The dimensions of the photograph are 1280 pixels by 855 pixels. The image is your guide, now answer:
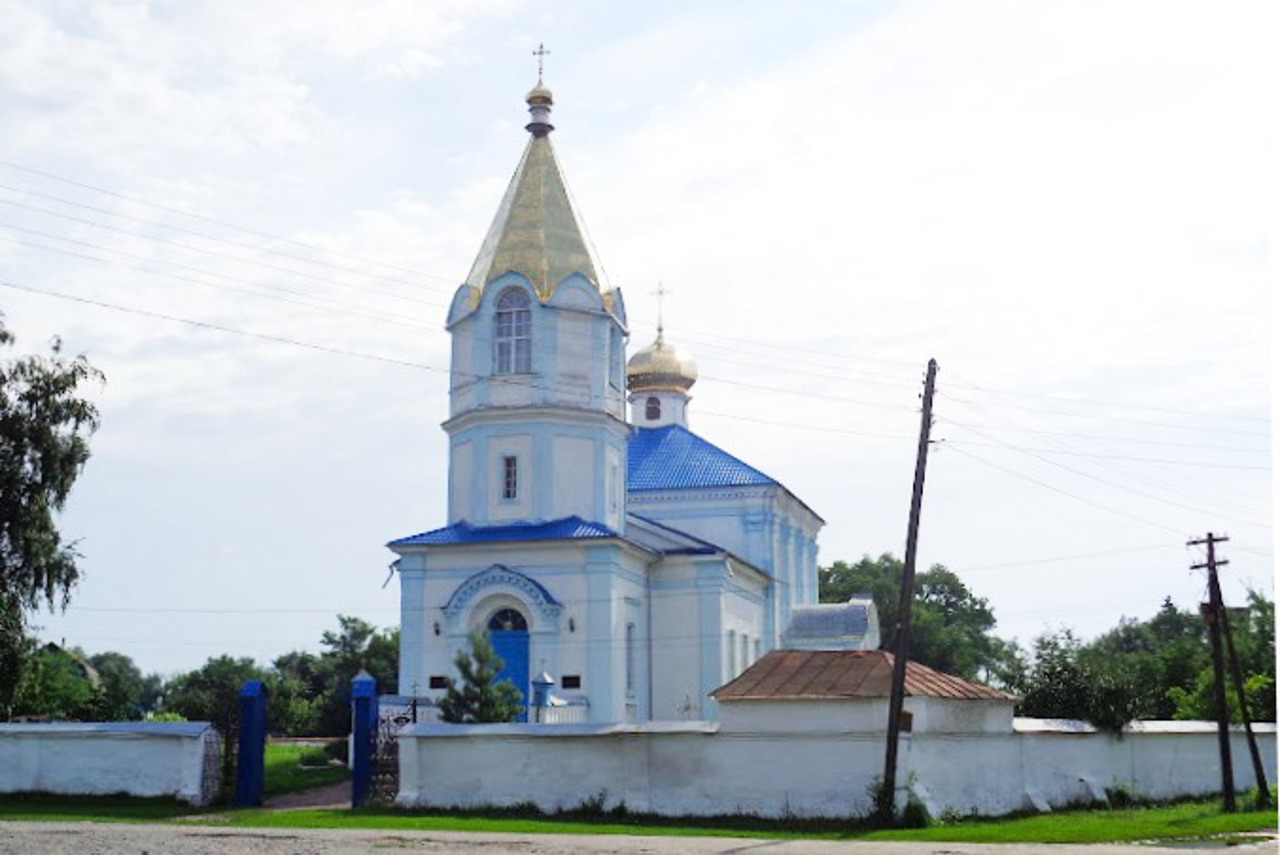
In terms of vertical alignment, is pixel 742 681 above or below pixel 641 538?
below

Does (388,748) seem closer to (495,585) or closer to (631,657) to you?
(495,585)

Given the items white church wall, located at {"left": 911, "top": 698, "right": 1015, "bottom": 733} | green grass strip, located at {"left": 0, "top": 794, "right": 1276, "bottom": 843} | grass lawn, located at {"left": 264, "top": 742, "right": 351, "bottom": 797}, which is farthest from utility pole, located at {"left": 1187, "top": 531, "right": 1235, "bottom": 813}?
grass lawn, located at {"left": 264, "top": 742, "right": 351, "bottom": 797}

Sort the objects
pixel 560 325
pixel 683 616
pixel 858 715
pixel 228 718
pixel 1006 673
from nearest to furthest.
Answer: pixel 858 715 < pixel 228 718 < pixel 560 325 < pixel 683 616 < pixel 1006 673

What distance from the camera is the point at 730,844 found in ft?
62.0

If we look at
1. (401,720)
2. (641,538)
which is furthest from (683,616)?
(401,720)

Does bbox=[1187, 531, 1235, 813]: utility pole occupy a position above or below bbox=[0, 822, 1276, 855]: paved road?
above

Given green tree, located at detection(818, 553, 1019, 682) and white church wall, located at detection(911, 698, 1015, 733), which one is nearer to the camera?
white church wall, located at detection(911, 698, 1015, 733)

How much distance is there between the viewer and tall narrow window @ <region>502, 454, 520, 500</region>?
3241 centimetres

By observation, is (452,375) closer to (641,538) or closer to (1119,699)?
(641,538)

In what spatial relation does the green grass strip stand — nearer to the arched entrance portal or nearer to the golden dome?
the arched entrance portal

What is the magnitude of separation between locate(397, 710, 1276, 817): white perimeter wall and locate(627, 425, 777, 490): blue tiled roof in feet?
55.1

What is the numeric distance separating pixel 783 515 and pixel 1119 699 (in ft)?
50.0

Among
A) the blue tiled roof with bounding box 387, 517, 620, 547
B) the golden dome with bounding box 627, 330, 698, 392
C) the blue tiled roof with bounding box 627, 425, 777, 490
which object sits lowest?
the blue tiled roof with bounding box 387, 517, 620, 547

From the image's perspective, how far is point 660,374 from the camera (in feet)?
148
